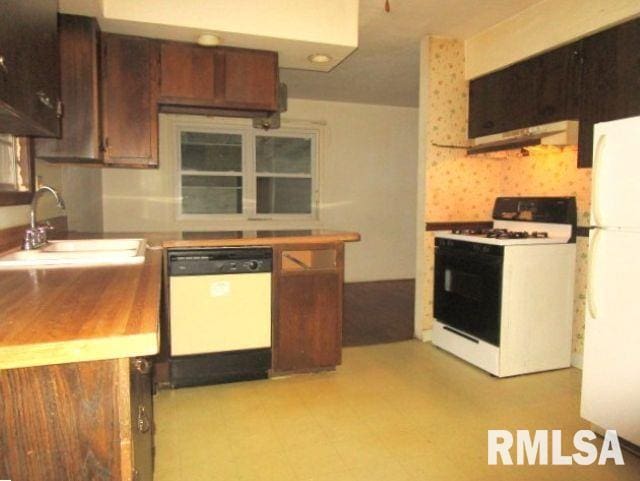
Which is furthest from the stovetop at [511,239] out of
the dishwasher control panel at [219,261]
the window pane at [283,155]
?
the window pane at [283,155]

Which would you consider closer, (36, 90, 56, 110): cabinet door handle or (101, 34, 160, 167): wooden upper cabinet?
(36, 90, 56, 110): cabinet door handle

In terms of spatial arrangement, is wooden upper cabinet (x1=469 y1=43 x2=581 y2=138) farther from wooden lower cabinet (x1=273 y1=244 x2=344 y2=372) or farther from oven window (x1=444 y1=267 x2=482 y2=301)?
wooden lower cabinet (x1=273 y1=244 x2=344 y2=372)

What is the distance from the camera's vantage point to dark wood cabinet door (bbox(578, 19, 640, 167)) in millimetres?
2250

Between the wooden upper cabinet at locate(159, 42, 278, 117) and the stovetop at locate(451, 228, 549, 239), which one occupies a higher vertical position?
the wooden upper cabinet at locate(159, 42, 278, 117)

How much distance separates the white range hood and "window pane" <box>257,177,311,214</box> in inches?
114

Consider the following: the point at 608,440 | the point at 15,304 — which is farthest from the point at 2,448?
the point at 608,440

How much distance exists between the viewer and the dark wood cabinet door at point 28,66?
1124mm

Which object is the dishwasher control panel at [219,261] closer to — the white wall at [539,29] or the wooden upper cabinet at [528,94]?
the wooden upper cabinet at [528,94]

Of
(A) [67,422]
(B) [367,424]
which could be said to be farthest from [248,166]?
(A) [67,422]

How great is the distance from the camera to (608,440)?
2.00 m

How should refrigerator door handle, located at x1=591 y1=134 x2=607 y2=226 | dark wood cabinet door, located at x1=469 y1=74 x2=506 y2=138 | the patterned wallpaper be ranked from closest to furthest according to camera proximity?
refrigerator door handle, located at x1=591 y1=134 x2=607 y2=226 → dark wood cabinet door, located at x1=469 y1=74 x2=506 y2=138 → the patterned wallpaper

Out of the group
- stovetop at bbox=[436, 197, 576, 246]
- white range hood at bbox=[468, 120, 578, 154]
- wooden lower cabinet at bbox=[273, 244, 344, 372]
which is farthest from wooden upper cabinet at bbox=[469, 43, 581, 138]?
wooden lower cabinet at bbox=[273, 244, 344, 372]

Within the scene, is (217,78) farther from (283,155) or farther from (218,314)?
(283,155)

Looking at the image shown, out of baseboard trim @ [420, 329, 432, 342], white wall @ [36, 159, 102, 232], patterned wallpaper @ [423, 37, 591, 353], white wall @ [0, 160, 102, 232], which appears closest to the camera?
white wall @ [0, 160, 102, 232]
